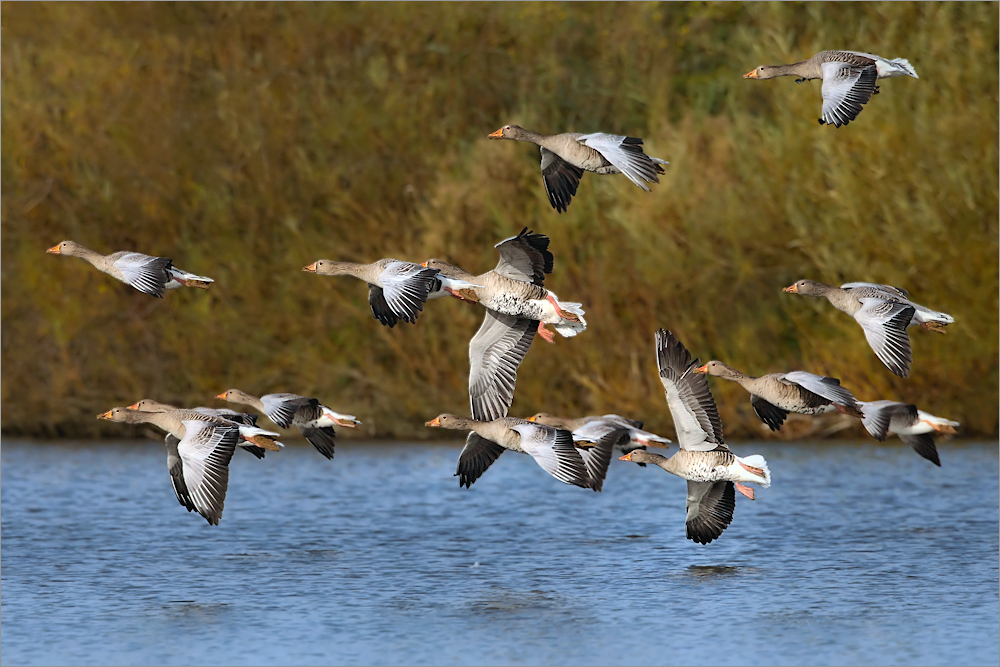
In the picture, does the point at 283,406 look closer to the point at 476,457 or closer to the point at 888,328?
the point at 476,457

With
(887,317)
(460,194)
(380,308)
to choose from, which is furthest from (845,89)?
(460,194)

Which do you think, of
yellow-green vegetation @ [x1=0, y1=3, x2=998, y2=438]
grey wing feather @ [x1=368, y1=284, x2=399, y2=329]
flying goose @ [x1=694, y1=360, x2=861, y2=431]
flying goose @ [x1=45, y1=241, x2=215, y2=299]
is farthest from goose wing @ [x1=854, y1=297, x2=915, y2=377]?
yellow-green vegetation @ [x1=0, y1=3, x2=998, y2=438]

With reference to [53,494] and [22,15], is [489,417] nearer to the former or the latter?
[53,494]

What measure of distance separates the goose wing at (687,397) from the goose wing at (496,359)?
168 cm

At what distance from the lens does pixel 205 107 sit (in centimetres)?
3562

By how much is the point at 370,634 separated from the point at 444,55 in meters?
22.5

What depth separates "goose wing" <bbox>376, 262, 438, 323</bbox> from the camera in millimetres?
13188

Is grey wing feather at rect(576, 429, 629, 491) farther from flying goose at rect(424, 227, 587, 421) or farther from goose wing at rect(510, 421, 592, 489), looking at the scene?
goose wing at rect(510, 421, 592, 489)

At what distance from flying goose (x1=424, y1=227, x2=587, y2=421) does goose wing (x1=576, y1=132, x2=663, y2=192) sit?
0.98 metres

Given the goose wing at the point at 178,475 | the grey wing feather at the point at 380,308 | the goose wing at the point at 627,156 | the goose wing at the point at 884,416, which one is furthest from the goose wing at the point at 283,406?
the goose wing at the point at 884,416

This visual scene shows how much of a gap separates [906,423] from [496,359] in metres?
4.50

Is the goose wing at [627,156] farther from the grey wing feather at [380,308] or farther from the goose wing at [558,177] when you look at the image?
the grey wing feather at [380,308]

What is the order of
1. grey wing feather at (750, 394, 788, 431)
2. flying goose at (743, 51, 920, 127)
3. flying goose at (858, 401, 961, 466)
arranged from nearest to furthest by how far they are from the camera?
1. flying goose at (743, 51, 920, 127)
2. grey wing feather at (750, 394, 788, 431)
3. flying goose at (858, 401, 961, 466)

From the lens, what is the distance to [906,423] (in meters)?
16.2
